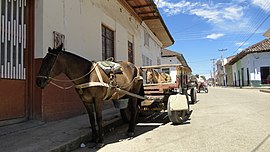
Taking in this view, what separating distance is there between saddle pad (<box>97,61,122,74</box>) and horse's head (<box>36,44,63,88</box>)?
1023mm

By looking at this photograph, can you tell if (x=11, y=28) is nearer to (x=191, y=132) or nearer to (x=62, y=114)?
(x=62, y=114)

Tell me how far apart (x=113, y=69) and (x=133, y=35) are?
10.9 meters

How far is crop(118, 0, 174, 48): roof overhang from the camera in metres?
15.1

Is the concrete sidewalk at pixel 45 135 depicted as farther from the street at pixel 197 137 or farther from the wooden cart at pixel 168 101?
the wooden cart at pixel 168 101

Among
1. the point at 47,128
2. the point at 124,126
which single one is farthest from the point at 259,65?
the point at 47,128

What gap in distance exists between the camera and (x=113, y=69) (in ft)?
20.7

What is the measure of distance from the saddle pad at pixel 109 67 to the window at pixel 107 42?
225 inches

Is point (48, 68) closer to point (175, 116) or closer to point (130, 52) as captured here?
point (175, 116)

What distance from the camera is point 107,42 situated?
503 inches

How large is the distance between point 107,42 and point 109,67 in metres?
6.67

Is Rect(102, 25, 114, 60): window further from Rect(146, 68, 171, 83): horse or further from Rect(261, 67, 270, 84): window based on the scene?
Rect(261, 67, 270, 84): window

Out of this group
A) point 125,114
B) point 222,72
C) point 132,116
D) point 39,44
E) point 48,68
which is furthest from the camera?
point 222,72

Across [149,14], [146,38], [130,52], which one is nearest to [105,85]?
[130,52]

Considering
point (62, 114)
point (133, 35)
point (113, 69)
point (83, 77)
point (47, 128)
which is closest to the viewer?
point (83, 77)
